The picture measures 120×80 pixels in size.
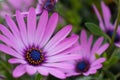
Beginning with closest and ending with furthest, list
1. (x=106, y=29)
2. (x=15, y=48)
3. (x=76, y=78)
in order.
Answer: (x=15, y=48) < (x=76, y=78) < (x=106, y=29)

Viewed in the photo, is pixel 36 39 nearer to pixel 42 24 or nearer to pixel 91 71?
pixel 42 24

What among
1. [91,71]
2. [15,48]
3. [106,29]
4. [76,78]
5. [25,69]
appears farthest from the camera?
[106,29]

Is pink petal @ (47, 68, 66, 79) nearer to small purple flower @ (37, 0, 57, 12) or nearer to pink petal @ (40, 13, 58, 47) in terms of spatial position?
pink petal @ (40, 13, 58, 47)

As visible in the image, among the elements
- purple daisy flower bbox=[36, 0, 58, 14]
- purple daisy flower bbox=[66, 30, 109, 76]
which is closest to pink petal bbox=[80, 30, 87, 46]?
purple daisy flower bbox=[66, 30, 109, 76]

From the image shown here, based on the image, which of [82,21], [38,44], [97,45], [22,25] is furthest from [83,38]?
[82,21]

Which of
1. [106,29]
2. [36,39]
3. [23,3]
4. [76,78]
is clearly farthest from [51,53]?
[23,3]

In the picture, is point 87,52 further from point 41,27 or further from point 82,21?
point 82,21
